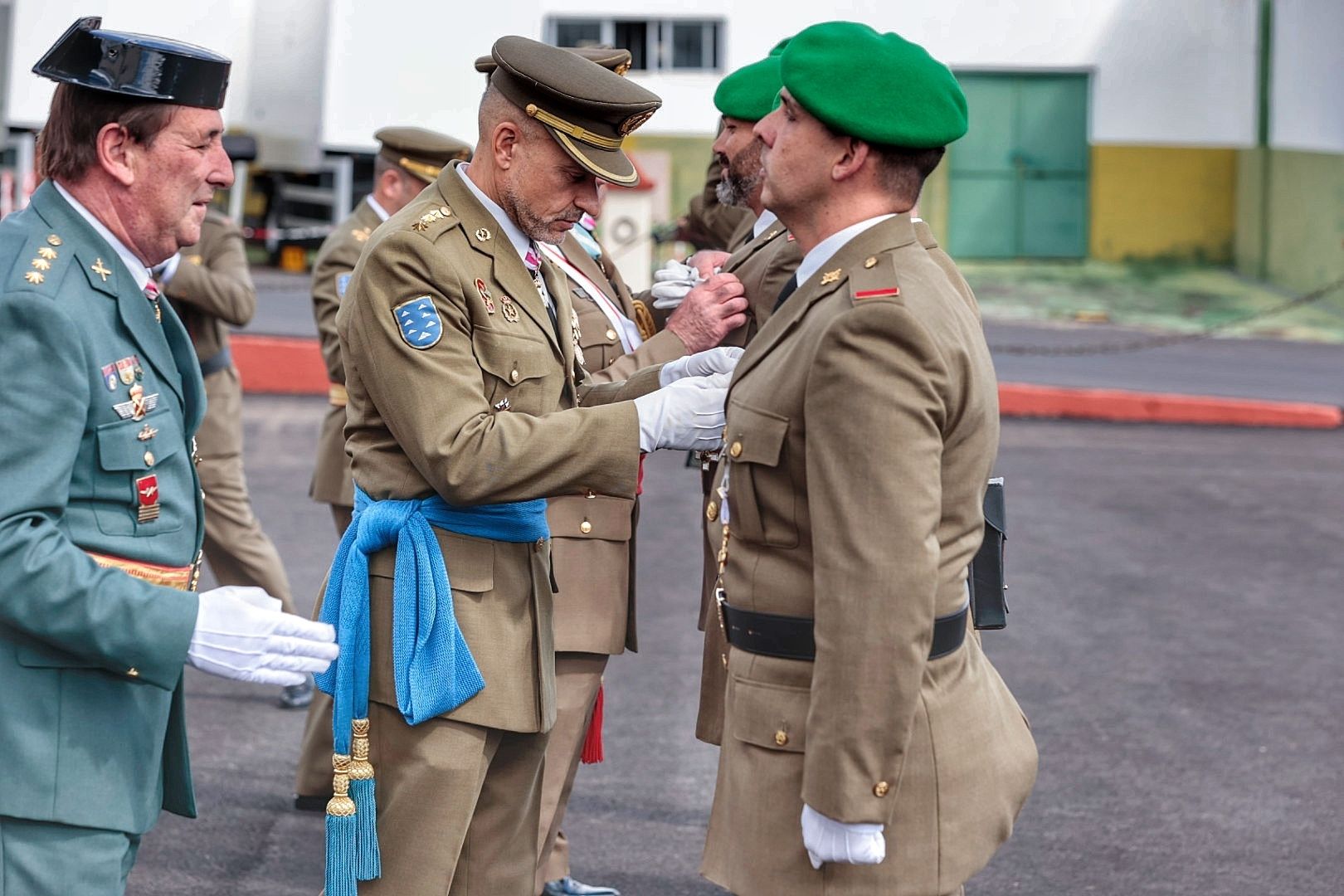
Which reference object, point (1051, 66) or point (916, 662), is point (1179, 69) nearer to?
point (1051, 66)

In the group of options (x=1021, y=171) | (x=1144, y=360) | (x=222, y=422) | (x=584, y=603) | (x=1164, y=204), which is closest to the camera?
(x=584, y=603)

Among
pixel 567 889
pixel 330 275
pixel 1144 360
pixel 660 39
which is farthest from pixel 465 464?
pixel 660 39

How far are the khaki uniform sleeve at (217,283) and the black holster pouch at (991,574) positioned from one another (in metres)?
3.55

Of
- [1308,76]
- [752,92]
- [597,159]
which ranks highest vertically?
[1308,76]

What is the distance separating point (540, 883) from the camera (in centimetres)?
423

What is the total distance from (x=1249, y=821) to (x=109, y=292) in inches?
145

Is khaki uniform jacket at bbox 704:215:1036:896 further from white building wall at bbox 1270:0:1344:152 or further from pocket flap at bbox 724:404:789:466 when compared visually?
white building wall at bbox 1270:0:1344:152

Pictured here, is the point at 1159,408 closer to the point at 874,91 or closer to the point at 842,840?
the point at 874,91

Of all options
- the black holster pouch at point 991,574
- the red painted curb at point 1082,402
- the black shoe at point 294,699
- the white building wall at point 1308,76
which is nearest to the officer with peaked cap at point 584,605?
the black holster pouch at point 991,574

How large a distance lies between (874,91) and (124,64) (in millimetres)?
1140

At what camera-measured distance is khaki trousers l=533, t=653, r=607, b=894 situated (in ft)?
13.3

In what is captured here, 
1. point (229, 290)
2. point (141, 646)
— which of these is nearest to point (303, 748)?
point (229, 290)

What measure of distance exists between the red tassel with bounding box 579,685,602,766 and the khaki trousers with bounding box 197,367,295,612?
1952 millimetres

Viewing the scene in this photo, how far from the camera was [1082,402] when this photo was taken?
472 inches
